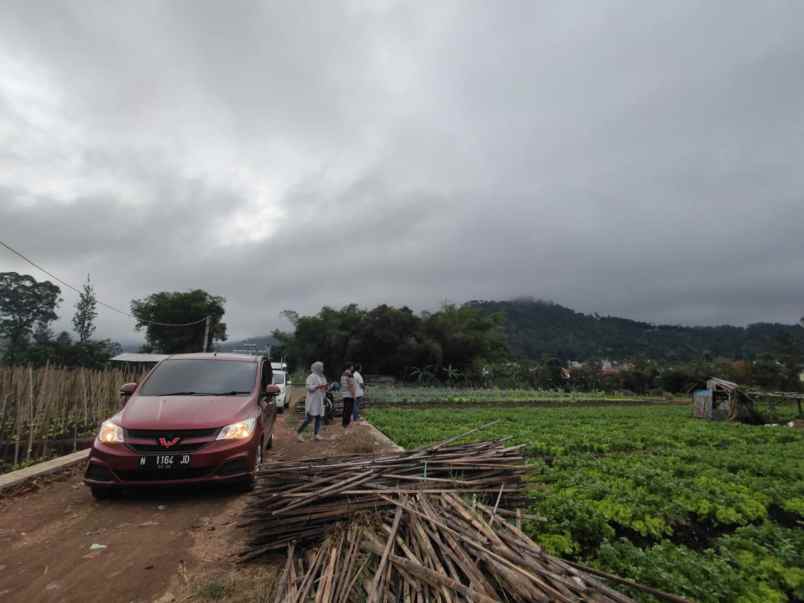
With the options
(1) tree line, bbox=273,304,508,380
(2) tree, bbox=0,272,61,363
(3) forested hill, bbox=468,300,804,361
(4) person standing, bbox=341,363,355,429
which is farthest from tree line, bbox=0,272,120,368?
(3) forested hill, bbox=468,300,804,361

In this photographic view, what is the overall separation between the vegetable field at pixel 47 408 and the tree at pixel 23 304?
48096mm

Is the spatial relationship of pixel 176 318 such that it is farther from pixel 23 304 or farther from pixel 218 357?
pixel 218 357

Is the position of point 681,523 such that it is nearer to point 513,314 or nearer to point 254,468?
point 254,468

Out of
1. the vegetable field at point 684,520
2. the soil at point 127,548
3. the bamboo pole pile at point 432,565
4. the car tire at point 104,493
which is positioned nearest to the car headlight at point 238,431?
the soil at point 127,548

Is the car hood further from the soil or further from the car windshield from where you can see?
the soil

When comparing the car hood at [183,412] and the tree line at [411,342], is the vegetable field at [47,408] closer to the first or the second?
the car hood at [183,412]

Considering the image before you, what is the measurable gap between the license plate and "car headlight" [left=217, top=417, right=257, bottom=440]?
443 mm

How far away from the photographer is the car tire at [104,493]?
5278 millimetres

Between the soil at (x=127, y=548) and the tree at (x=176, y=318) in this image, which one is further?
the tree at (x=176, y=318)

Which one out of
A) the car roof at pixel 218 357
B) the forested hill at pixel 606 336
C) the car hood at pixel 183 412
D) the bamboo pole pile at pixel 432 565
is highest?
the forested hill at pixel 606 336

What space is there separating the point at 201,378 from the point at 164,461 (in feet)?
5.64

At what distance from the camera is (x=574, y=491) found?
17.3ft

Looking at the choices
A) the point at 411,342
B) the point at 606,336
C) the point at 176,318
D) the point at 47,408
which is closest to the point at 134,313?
the point at 176,318

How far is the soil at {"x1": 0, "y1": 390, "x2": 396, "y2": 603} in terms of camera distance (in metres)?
3.29
